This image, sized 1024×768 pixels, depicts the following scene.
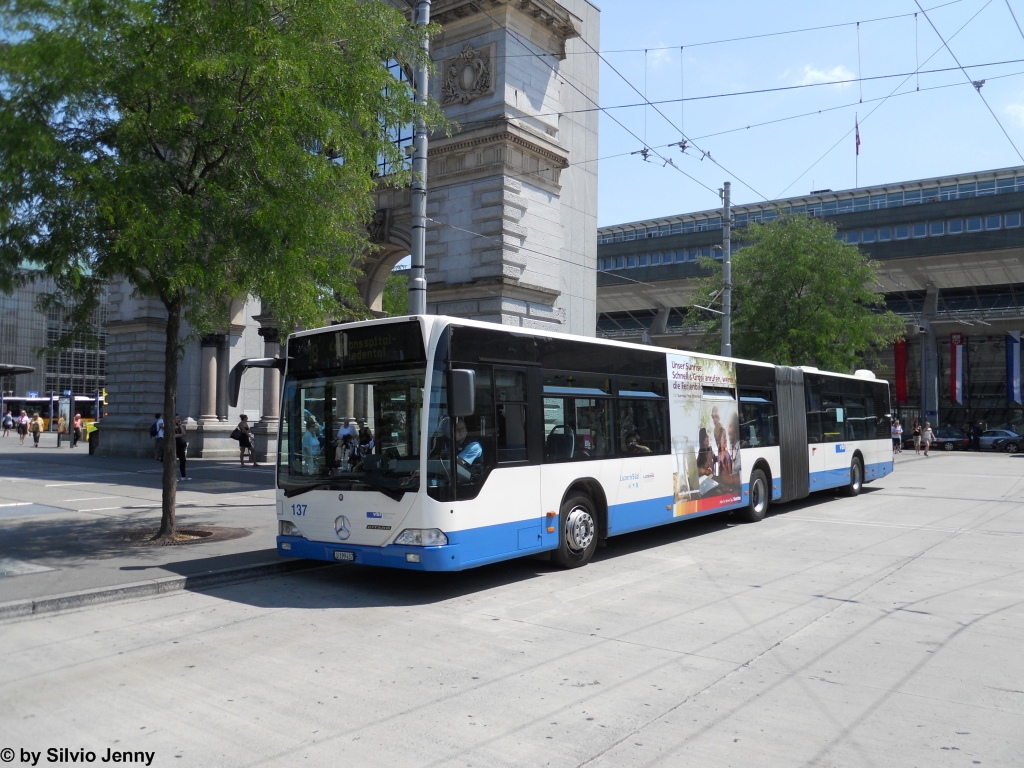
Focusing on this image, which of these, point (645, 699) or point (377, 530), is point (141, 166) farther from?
point (645, 699)

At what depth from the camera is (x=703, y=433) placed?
13.8 metres

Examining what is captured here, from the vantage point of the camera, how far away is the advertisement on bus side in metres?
13.0

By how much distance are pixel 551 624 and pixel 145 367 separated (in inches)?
1008

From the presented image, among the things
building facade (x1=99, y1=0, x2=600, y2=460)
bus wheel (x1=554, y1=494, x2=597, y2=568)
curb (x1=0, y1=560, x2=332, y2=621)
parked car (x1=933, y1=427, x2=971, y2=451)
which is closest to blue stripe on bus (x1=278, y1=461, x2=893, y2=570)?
bus wheel (x1=554, y1=494, x2=597, y2=568)

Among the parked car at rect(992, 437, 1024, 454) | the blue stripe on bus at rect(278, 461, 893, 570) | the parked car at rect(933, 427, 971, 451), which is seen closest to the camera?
the blue stripe on bus at rect(278, 461, 893, 570)

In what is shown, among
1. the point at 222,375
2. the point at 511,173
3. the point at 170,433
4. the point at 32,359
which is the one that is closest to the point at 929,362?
the point at 511,173

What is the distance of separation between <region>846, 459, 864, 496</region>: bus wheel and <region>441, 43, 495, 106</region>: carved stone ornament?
1331 cm

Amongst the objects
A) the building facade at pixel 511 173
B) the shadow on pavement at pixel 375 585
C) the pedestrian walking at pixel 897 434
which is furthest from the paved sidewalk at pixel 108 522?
the pedestrian walking at pixel 897 434

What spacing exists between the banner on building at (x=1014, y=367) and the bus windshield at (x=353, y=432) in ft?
169

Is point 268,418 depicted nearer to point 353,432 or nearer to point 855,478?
point 855,478

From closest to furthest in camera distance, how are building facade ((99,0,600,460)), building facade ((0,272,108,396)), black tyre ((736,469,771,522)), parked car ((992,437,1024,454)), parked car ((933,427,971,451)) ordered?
black tyre ((736,469,771,522)) < building facade ((99,0,600,460)) < parked car ((992,437,1024,454)) < parked car ((933,427,971,451)) < building facade ((0,272,108,396))

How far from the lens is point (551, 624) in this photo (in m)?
7.73

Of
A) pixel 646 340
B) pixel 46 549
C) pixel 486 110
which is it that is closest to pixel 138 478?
pixel 46 549

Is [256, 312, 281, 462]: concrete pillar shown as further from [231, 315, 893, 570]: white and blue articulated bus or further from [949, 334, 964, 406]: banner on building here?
[949, 334, 964, 406]: banner on building
